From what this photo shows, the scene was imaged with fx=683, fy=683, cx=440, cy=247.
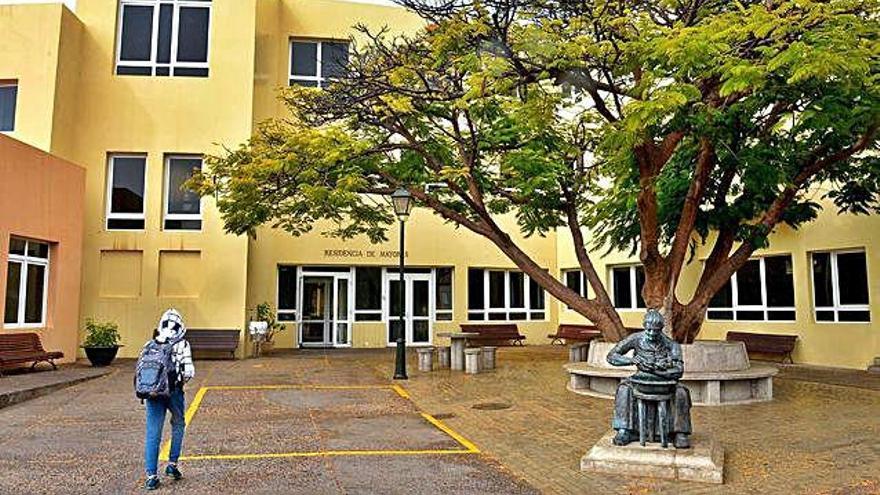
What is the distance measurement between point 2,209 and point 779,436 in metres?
15.3

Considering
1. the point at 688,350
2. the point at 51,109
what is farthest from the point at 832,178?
the point at 51,109

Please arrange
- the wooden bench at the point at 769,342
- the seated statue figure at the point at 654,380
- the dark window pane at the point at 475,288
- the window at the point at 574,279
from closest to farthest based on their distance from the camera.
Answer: the seated statue figure at the point at 654,380 → the wooden bench at the point at 769,342 → the dark window pane at the point at 475,288 → the window at the point at 574,279

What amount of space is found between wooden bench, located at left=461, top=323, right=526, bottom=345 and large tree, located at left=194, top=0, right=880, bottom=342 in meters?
7.80

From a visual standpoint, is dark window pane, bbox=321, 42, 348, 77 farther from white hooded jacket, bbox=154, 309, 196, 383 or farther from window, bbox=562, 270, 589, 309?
white hooded jacket, bbox=154, 309, 196, 383

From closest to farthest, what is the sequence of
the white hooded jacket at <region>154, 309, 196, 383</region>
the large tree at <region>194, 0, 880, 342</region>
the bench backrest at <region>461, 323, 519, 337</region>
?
1. the white hooded jacket at <region>154, 309, 196, 383</region>
2. the large tree at <region>194, 0, 880, 342</region>
3. the bench backrest at <region>461, 323, 519, 337</region>

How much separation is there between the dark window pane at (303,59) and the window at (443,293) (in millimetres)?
8305

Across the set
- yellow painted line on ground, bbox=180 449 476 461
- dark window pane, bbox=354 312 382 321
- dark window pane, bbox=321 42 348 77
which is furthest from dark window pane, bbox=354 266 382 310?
yellow painted line on ground, bbox=180 449 476 461

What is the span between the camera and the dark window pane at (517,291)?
25.9 metres

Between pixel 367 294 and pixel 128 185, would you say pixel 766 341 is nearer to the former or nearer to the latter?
pixel 367 294

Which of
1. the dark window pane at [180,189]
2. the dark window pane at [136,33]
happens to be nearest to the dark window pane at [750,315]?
the dark window pane at [180,189]

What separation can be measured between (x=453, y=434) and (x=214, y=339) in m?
12.0

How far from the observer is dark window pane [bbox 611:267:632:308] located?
2369cm

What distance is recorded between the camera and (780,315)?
18344 millimetres

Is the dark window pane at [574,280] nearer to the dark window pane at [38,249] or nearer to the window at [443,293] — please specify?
the window at [443,293]
